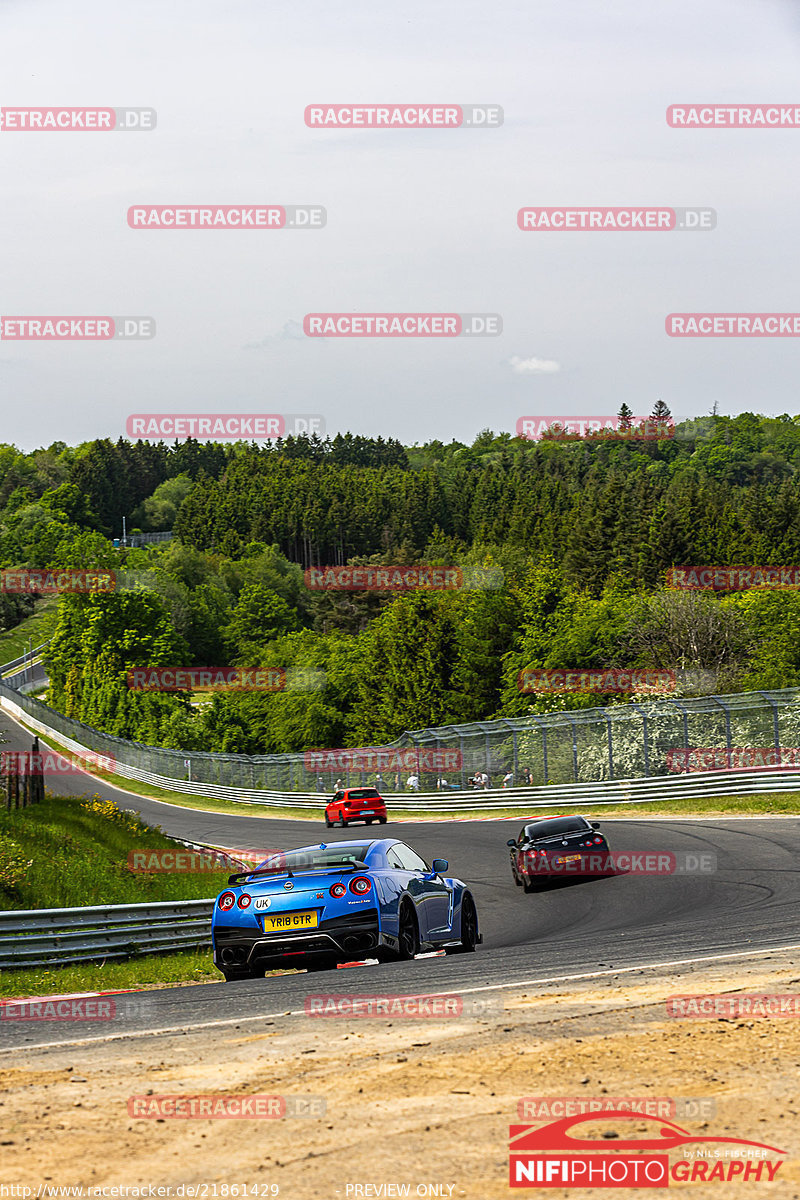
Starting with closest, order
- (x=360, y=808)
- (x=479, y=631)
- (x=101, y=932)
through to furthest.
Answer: (x=101, y=932), (x=360, y=808), (x=479, y=631)

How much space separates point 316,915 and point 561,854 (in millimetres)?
9210

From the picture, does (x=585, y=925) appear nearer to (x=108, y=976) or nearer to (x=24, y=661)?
(x=108, y=976)

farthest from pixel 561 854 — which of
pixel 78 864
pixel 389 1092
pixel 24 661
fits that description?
pixel 24 661

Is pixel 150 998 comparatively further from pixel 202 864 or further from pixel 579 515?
pixel 579 515

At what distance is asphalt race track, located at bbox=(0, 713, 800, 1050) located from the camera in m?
9.47

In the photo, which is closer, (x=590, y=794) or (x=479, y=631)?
(x=590, y=794)

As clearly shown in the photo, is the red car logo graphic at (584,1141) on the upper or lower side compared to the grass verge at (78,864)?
upper

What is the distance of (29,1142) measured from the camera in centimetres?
533

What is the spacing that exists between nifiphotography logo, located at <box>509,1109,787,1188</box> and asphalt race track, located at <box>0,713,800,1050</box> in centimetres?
379

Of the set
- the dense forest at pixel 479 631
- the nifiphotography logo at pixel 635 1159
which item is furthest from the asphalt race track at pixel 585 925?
the dense forest at pixel 479 631

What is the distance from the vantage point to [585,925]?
A: 1471cm

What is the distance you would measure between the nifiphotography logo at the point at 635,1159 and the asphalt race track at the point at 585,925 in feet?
12.4

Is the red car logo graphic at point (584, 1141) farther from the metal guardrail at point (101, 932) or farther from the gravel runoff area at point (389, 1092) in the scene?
the metal guardrail at point (101, 932)

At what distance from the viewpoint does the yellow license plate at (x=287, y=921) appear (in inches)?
436
